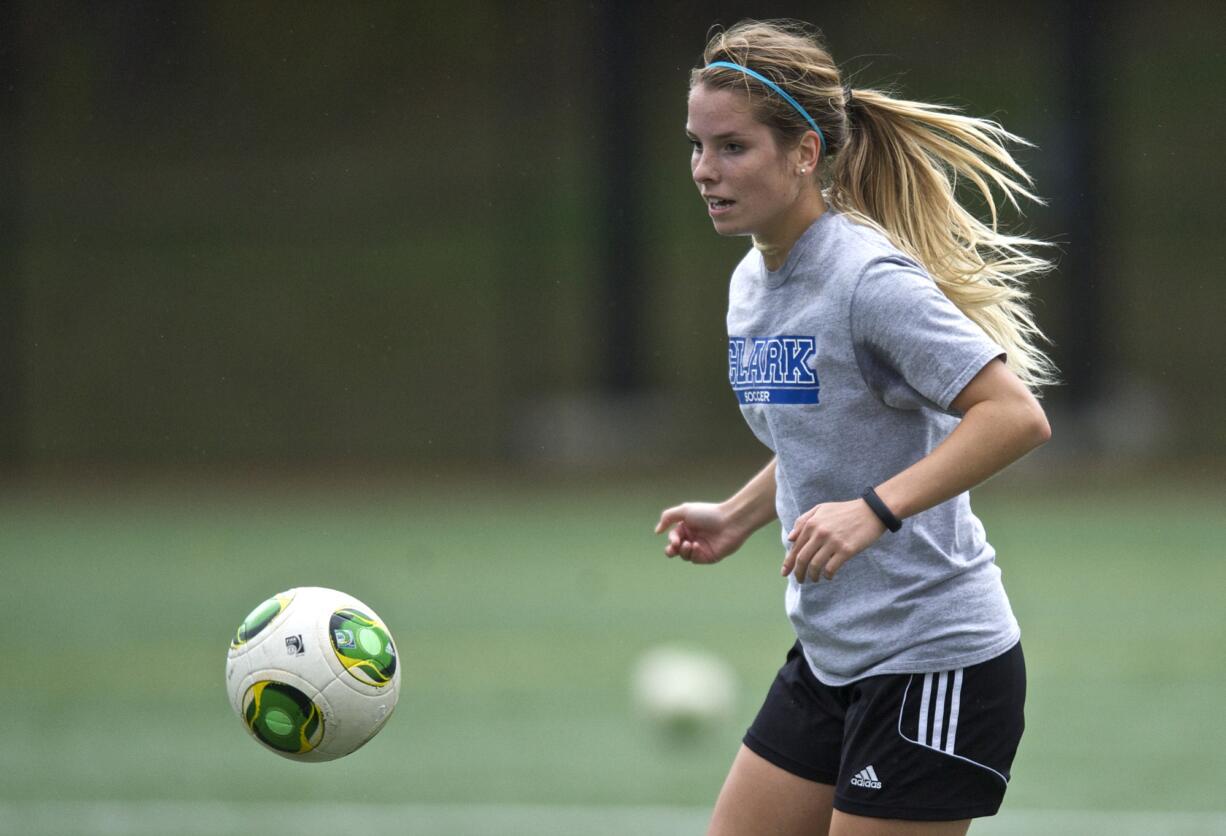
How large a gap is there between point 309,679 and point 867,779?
126cm

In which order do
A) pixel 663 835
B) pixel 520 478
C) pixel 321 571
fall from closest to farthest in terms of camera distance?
1. pixel 663 835
2. pixel 321 571
3. pixel 520 478

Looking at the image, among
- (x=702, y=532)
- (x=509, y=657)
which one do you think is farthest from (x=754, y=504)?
(x=509, y=657)

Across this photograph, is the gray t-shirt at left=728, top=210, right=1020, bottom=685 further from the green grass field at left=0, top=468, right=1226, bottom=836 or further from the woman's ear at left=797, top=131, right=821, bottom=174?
the green grass field at left=0, top=468, right=1226, bottom=836

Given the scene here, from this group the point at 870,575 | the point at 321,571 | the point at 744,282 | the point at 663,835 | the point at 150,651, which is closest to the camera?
the point at 870,575

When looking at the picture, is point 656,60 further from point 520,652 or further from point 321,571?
point 520,652

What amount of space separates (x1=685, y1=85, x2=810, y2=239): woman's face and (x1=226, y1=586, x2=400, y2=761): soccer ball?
1278 millimetres

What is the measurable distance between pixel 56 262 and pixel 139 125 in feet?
10.2

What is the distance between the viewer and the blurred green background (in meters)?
8.08

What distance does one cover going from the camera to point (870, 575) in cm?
376

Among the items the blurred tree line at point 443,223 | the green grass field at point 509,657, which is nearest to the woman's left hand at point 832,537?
the green grass field at point 509,657

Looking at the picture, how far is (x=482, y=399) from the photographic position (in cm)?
2633

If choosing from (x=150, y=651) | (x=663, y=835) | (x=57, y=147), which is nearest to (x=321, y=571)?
(x=150, y=651)

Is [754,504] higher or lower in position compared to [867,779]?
higher

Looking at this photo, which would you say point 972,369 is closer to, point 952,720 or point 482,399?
point 952,720
